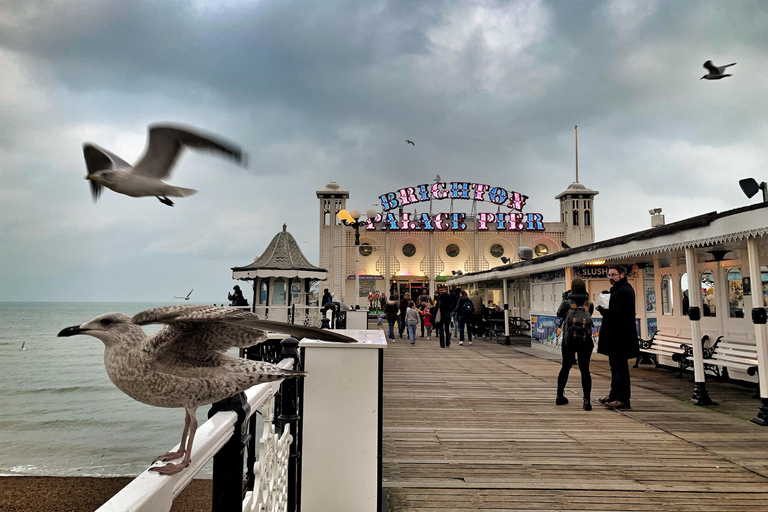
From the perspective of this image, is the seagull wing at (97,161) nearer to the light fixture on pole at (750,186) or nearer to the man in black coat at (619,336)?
the man in black coat at (619,336)

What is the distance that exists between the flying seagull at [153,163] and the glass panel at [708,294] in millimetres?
10802

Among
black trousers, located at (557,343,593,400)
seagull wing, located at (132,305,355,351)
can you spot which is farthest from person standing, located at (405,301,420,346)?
seagull wing, located at (132,305,355,351)

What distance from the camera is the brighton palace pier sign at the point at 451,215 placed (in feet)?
123

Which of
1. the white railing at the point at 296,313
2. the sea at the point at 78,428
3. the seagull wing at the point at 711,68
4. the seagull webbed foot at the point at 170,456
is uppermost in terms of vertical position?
the seagull wing at the point at 711,68

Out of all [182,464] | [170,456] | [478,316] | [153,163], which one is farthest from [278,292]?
[182,464]

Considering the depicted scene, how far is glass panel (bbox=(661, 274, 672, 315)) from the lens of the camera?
35.6 feet

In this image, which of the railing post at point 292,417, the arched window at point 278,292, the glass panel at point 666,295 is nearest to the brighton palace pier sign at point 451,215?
the arched window at point 278,292

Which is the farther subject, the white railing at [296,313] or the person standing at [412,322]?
the white railing at [296,313]

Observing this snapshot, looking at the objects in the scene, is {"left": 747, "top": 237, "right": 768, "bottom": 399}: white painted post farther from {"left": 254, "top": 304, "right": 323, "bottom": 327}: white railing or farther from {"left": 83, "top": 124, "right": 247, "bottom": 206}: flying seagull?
{"left": 254, "top": 304, "right": 323, "bottom": 327}: white railing

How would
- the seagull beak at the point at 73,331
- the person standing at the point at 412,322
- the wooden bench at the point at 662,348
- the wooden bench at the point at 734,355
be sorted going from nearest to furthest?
1. the seagull beak at the point at 73,331
2. the wooden bench at the point at 734,355
3. the wooden bench at the point at 662,348
4. the person standing at the point at 412,322

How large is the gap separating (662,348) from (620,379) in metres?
4.59

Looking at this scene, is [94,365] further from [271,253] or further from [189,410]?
[189,410]

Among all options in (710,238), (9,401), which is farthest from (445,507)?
(9,401)

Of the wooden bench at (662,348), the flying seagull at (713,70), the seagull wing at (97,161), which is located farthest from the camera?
the wooden bench at (662,348)
